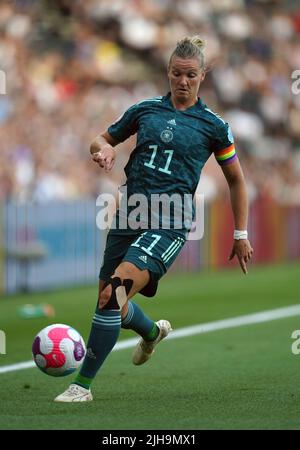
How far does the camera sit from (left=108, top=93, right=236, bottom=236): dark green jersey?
7.41 m

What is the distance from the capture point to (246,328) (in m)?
12.3

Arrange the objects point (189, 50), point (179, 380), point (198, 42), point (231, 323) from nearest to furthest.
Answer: point (189, 50), point (198, 42), point (179, 380), point (231, 323)

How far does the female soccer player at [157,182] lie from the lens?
7176 millimetres

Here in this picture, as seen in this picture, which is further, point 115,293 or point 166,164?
point 166,164

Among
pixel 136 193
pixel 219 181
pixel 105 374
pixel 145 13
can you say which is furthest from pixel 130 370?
pixel 145 13

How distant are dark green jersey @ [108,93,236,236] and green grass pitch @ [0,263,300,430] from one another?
1.35 metres

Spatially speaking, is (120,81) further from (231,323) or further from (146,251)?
(146,251)

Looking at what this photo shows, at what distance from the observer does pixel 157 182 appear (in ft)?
24.2

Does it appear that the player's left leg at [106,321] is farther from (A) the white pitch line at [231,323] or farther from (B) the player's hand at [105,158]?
(A) the white pitch line at [231,323]

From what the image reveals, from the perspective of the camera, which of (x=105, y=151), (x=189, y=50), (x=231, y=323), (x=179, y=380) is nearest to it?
(x=105, y=151)

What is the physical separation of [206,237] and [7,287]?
5.73 metres

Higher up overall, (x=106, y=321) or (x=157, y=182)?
(x=157, y=182)

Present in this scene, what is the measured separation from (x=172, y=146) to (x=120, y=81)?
16.9 m

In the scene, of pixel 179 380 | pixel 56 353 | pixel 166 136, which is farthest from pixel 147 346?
pixel 166 136
